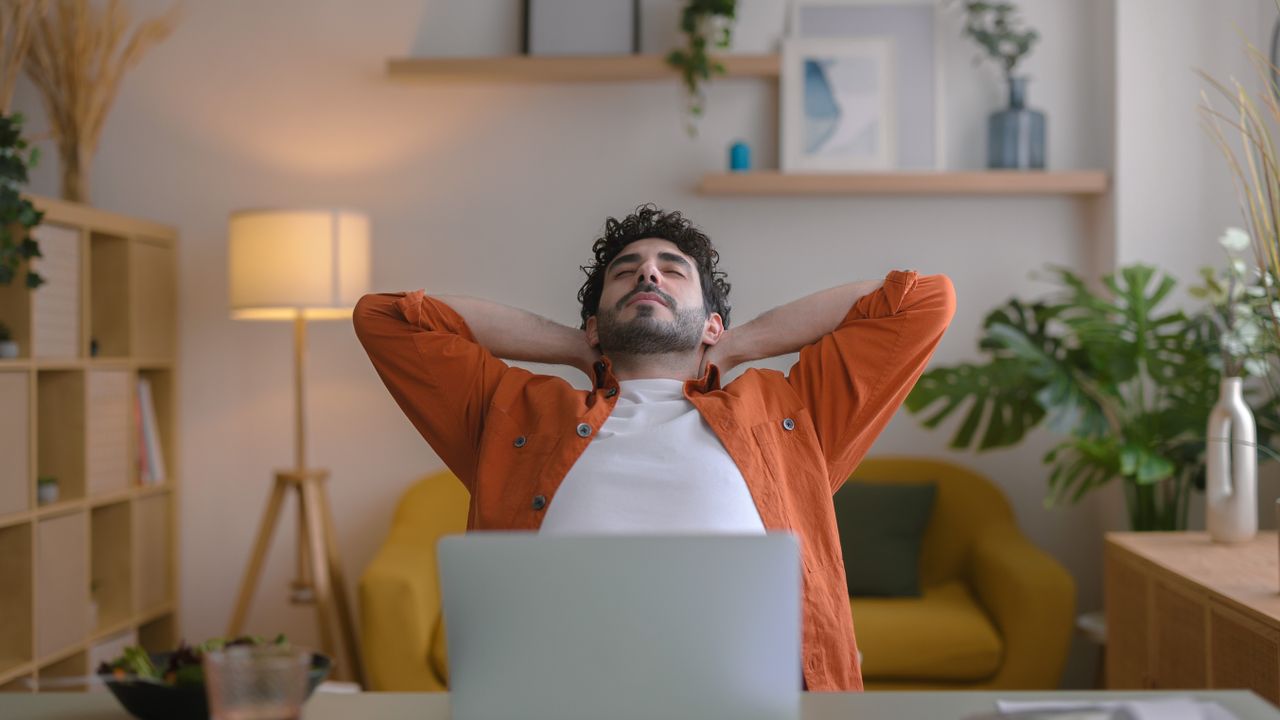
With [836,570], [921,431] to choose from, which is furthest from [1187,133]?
[836,570]

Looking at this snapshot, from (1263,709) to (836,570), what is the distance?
0.67m

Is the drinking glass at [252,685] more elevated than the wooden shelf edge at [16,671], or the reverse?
the drinking glass at [252,685]

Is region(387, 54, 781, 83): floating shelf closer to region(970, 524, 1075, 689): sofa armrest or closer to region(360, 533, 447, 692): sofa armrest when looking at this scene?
region(360, 533, 447, 692): sofa armrest

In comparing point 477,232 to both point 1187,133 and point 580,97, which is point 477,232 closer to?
point 580,97

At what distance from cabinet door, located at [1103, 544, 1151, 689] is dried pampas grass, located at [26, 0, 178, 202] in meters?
3.13

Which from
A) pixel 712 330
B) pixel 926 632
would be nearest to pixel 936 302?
pixel 712 330

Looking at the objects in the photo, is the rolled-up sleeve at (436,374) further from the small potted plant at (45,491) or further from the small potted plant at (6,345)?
the small potted plant at (45,491)

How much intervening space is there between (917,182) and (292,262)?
190 centimetres

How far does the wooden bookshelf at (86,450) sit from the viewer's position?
3.05m

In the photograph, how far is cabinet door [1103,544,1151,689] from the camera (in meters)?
2.53

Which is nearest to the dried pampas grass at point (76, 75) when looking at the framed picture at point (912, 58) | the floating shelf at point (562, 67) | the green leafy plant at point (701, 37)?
the floating shelf at point (562, 67)

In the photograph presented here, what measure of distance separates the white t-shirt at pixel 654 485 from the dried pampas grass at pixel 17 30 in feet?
7.73

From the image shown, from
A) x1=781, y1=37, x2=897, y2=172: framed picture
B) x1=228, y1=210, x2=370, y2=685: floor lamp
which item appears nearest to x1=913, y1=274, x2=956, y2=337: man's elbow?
x1=781, y1=37, x2=897, y2=172: framed picture

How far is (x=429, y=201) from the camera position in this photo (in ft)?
12.4
